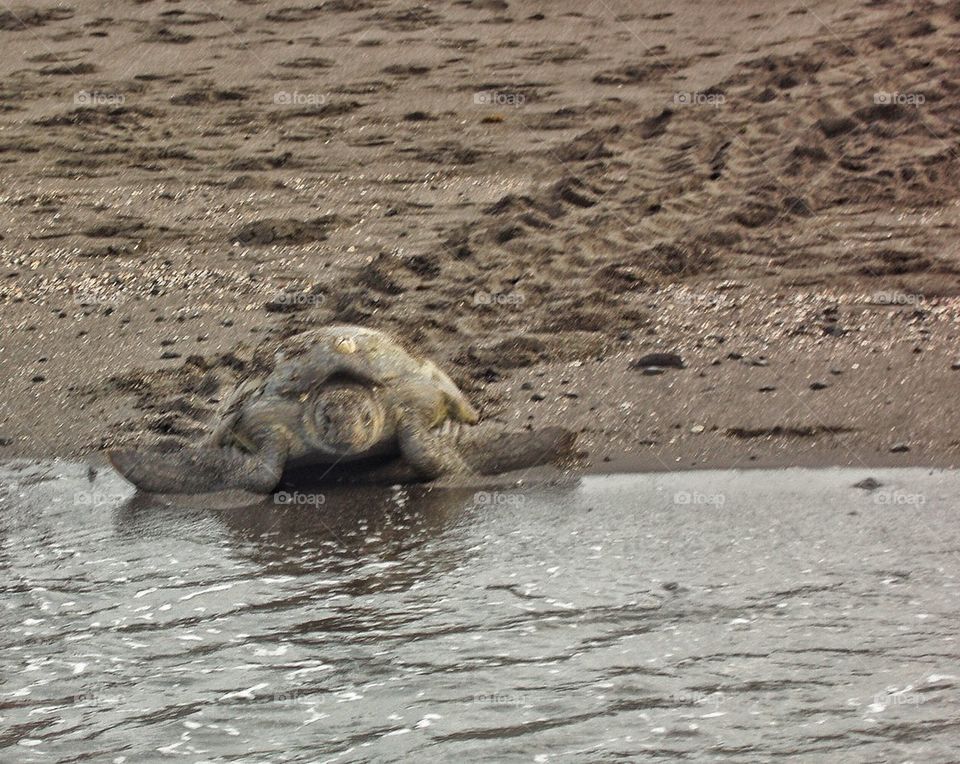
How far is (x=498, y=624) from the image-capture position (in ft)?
12.6

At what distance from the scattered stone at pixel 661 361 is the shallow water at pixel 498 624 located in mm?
907

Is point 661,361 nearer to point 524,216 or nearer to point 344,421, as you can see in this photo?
point 344,421

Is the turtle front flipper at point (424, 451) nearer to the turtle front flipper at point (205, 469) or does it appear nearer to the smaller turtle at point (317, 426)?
the smaller turtle at point (317, 426)

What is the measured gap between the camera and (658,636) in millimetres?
3703

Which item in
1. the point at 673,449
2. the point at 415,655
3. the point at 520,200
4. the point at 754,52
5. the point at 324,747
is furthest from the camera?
the point at 754,52

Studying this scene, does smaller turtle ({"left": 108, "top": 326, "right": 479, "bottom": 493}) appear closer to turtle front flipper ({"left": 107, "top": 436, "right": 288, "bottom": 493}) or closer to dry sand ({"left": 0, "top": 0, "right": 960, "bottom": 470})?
turtle front flipper ({"left": 107, "top": 436, "right": 288, "bottom": 493})

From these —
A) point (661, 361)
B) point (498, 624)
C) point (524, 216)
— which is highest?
point (524, 216)

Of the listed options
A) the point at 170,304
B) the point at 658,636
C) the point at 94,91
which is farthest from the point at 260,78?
the point at 658,636

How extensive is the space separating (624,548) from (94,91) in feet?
22.0

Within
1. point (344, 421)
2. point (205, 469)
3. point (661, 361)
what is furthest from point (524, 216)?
point (205, 469)

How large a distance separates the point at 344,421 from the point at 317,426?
0.10 metres

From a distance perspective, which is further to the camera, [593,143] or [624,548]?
[593,143]

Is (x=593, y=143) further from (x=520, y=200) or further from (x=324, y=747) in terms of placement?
(x=324, y=747)

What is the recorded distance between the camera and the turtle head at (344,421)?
504 centimetres
